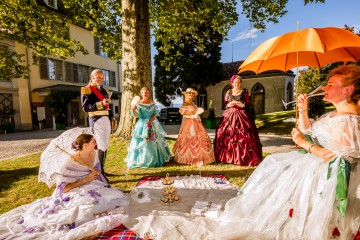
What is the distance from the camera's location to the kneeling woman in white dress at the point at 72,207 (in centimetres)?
279

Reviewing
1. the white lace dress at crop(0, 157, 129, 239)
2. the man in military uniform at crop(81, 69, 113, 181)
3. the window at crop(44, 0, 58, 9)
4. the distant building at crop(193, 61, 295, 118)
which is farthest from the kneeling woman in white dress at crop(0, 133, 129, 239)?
the distant building at crop(193, 61, 295, 118)

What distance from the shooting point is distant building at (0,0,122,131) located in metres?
18.1

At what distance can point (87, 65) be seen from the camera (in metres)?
23.6

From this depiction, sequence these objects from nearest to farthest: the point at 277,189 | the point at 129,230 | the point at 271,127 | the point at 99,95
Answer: the point at 277,189, the point at 129,230, the point at 99,95, the point at 271,127

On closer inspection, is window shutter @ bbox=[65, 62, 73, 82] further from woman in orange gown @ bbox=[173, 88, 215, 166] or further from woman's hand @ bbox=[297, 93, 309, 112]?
woman's hand @ bbox=[297, 93, 309, 112]

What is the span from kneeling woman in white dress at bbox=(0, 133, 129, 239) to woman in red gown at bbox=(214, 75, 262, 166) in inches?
136

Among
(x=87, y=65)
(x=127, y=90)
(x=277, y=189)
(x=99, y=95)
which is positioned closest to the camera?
(x=277, y=189)

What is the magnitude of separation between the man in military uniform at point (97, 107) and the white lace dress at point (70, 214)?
1.47m

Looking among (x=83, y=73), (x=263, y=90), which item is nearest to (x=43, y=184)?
(x=83, y=73)

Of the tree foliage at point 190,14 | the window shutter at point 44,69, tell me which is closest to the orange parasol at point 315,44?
the tree foliage at point 190,14

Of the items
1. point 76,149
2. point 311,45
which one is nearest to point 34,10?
point 76,149

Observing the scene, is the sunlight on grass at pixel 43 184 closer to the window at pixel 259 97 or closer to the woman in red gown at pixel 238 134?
the woman in red gown at pixel 238 134

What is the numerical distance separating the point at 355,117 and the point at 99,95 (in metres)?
4.40

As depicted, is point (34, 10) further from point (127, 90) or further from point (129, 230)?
point (129, 230)
